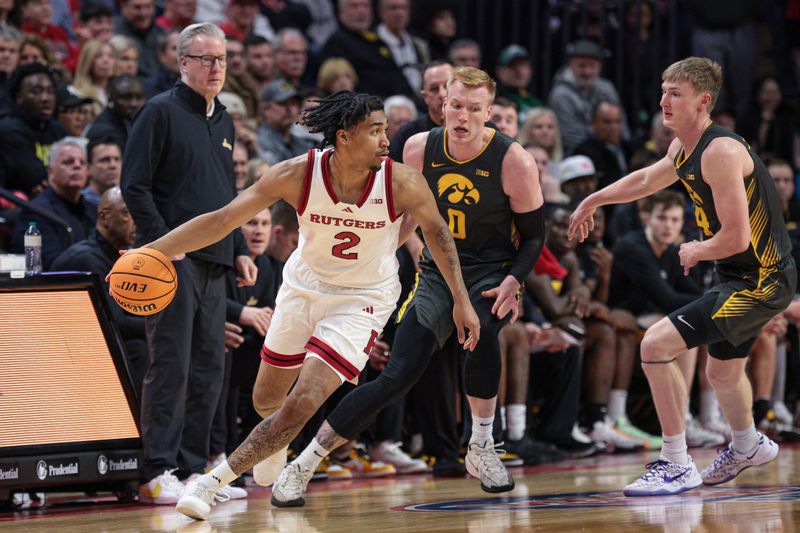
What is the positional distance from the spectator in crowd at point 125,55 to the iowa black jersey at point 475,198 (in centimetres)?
382

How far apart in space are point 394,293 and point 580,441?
3387 millimetres

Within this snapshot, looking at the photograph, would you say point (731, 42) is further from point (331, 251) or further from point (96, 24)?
point (331, 251)

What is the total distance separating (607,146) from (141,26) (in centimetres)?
421

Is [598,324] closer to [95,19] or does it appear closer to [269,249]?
[269,249]

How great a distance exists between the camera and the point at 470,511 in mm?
5730

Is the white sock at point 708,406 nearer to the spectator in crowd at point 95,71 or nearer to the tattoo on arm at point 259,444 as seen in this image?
the tattoo on arm at point 259,444

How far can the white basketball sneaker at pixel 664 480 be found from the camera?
6211 millimetres

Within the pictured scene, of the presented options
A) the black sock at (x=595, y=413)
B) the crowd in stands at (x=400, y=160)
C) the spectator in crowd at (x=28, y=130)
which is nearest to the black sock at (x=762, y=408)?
the crowd in stands at (x=400, y=160)

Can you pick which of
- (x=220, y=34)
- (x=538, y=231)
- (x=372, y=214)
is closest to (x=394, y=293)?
(x=372, y=214)

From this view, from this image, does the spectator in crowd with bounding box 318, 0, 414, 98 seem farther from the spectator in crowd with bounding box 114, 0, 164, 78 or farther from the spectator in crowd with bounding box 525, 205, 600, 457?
the spectator in crowd with bounding box 525, 205, 600, 457

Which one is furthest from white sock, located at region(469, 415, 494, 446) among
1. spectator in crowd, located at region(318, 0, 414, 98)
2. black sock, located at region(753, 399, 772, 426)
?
spectator in crowd, located at region(318, 0, 414, 98)

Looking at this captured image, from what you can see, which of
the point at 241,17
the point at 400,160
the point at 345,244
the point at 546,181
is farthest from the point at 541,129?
the point at 345,244

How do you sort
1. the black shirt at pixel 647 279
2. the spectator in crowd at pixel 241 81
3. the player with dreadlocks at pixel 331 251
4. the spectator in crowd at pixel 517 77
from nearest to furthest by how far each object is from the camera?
the player with dreadlocks at pixel 331 251, the black shirt at pixel 647 279, the spectator in crowd at pixel 241 81, the spectator in crowd at pixel 517 77

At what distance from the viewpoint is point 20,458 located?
605 cm
